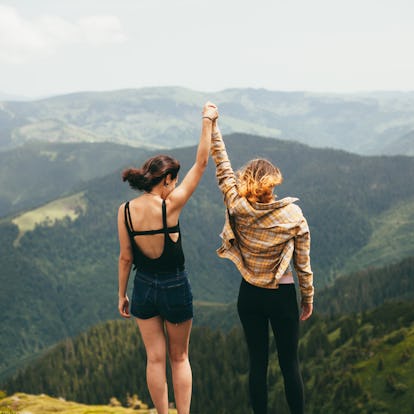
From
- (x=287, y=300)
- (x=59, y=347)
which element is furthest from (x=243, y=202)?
(x=59, y=347)

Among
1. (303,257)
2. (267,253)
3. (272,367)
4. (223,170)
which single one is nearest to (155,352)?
(267,253)

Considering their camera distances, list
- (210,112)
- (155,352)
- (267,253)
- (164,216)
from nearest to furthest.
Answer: (164,216) < (267,253) < (210,112) < (155,352)

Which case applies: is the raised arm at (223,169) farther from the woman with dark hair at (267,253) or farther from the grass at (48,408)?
the grass at (48,408)

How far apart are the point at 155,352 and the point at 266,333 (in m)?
2.18

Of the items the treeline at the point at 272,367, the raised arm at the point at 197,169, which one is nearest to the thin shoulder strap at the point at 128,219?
the raised arm at the point at 197,169

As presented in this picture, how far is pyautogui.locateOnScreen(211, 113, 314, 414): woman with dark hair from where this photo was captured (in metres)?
9.10

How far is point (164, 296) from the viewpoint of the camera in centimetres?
924

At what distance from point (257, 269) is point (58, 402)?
51.0ft

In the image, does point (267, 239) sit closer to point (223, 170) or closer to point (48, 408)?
point (223, 170)

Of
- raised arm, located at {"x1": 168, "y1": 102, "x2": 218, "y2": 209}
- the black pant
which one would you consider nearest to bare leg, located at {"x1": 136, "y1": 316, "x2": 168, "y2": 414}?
the black pant

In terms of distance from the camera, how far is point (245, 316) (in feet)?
31.4

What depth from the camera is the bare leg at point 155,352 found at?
31.6ft

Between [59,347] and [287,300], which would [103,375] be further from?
[287,300]

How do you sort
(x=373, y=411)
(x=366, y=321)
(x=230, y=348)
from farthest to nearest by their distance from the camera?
(x=230, y=348) < (x=366, y=321) < (x=373, y=411)
